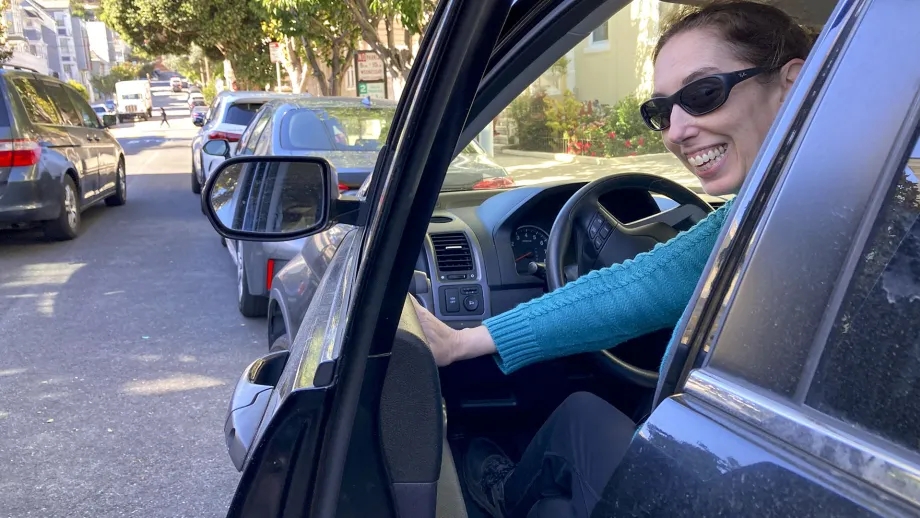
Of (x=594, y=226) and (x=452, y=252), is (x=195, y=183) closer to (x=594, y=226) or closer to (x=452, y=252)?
(x=452, y=252)

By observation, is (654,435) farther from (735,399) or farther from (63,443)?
(63,443)

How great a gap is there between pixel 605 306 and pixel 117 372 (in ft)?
13.2

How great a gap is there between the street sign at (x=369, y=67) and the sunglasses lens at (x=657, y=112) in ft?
44.1

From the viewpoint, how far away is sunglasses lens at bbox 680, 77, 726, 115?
1572mm

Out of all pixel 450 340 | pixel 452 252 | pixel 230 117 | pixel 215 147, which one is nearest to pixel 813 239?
pixel 450 340

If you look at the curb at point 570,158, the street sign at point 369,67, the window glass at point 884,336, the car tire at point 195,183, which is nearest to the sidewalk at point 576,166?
the curb at point 570,158

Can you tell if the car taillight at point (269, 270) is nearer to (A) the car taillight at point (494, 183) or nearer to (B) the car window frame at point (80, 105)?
(A) the car taillight at point (494, 183)

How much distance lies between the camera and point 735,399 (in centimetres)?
90

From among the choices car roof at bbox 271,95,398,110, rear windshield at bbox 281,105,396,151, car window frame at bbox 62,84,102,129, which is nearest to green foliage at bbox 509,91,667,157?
rear windshield at bbox 281,105,396,151

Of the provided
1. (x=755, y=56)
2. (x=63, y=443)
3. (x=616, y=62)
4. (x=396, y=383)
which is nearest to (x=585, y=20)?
(x=755, y=56)

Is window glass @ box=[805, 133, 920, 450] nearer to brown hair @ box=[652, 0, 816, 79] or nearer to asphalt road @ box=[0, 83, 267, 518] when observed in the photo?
brown hair @ box=[652, 0, 816, 79]

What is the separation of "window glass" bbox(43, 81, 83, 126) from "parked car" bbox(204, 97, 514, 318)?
3401 millimetres

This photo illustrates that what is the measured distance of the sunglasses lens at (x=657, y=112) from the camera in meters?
1.75

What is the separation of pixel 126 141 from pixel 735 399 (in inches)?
1257
